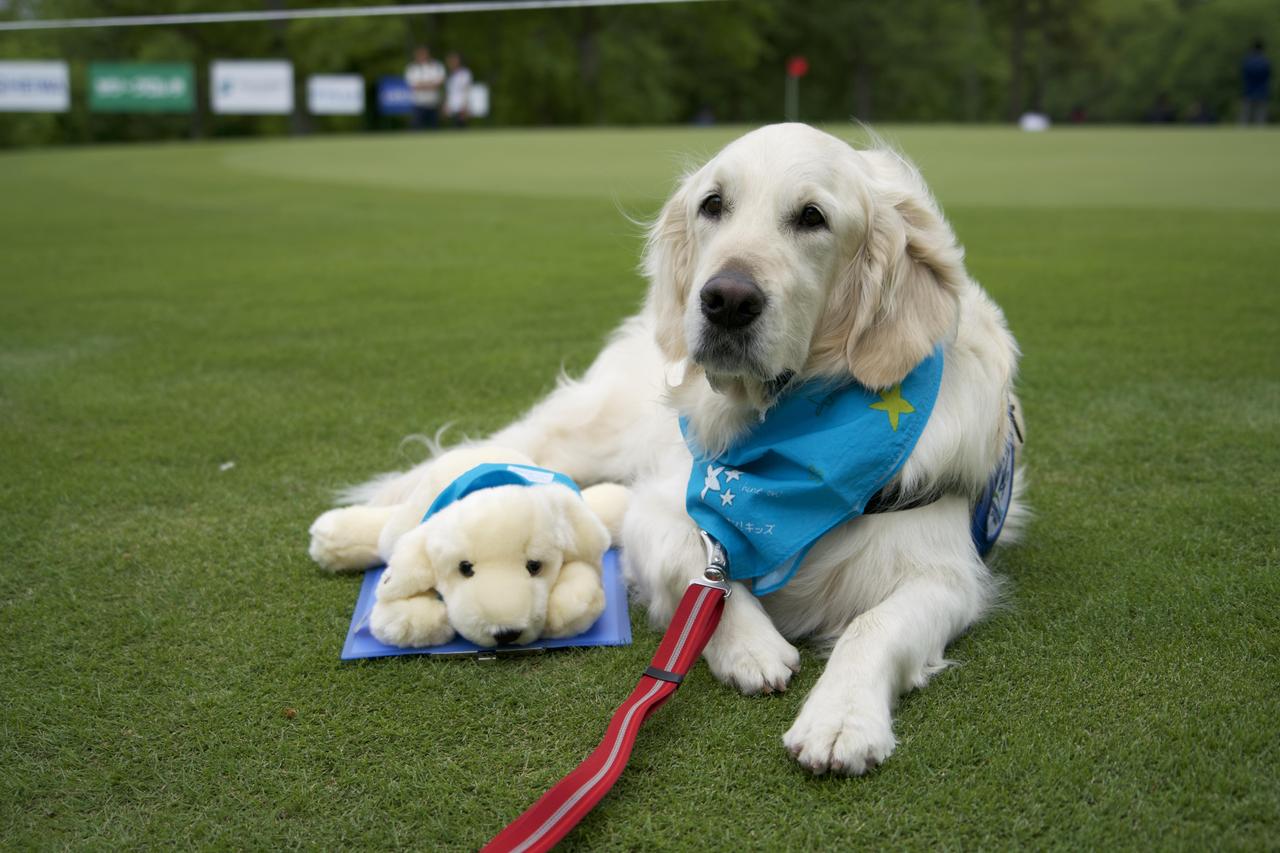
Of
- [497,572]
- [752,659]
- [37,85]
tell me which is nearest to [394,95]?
[37,85]

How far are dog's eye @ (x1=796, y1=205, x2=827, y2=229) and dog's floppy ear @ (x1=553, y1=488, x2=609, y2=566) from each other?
1.07m

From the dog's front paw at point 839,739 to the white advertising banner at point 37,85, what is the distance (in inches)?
→ 1462

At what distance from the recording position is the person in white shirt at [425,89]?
125 ft

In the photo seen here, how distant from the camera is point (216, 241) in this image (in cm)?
1172

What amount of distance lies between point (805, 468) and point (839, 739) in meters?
0.80

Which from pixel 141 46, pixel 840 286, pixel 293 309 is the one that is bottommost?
pixel 293 309

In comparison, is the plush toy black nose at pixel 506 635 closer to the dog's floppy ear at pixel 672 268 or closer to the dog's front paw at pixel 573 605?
the dog's front paw at pixel 573 605

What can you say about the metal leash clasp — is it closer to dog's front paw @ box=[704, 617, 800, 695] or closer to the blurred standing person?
dog's front paw @ box=[704, 617, 800, 695]

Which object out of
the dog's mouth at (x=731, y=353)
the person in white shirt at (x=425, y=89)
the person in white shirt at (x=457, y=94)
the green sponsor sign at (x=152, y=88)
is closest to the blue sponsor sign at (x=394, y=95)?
the person in white shirt at (x=457, y=94)

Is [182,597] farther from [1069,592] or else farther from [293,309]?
[293,309]

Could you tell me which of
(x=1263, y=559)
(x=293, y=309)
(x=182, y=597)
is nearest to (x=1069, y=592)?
(x=1263, y=559)

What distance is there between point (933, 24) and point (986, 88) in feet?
26.9

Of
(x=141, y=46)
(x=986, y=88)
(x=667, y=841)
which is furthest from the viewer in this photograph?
(x=986, y=88)

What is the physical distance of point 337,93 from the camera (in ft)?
136
